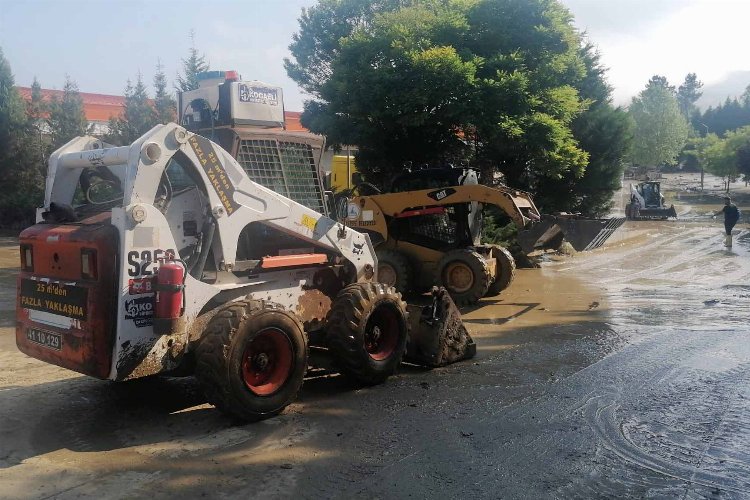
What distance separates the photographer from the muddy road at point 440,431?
14.1ft

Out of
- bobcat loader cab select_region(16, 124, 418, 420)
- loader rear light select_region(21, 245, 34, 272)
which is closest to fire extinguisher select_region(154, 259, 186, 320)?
bobcat loader cab select_region(16, 124, 418, 420)

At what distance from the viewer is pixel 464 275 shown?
37.9 ft

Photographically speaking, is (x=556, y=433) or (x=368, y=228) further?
(x=368, y=228)

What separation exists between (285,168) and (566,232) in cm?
1158

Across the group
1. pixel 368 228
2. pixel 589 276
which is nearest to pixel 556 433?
pixel 368 228

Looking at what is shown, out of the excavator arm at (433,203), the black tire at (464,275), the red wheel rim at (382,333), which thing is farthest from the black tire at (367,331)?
the excavator arm at (433,203)

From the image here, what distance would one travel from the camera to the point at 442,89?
15164mm

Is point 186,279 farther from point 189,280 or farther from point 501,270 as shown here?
point 501,270

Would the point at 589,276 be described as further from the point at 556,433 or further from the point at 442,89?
the point at 556,433

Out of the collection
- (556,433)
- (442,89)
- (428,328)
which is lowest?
(556,433)

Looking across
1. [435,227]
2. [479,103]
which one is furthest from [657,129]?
[435,227]

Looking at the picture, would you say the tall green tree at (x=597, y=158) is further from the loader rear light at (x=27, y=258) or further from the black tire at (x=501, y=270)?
the loader rear light at (x=27, y=258)

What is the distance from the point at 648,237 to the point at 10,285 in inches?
838

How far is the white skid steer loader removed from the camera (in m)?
4.84
